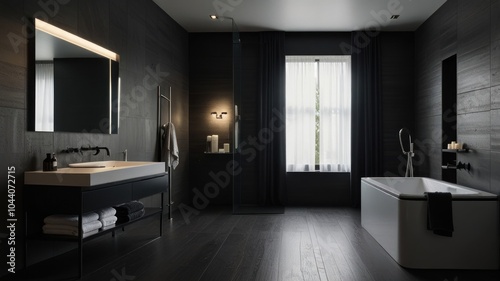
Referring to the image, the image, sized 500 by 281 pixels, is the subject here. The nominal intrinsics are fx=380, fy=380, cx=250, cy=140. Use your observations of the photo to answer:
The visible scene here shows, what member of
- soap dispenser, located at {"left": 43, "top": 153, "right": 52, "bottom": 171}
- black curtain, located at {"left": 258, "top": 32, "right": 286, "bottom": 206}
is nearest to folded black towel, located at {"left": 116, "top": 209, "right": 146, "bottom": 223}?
soap dispenser, located at {"left": 43, "top": 153, "right": 52, "bottom": 171}

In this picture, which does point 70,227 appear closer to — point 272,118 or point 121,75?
point 121,75

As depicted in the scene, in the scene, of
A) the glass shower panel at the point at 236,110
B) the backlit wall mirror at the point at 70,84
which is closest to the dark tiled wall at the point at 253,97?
the glass shower panel at the point at 236,110

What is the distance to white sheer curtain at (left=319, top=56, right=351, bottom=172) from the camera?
Answer: 5.95 metres

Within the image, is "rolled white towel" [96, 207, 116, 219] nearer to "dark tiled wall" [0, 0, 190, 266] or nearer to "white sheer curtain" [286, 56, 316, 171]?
"dark tiled wall" [0, 0, 190, 266]

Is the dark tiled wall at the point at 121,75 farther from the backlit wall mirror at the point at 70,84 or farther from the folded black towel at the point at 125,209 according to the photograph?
the folded black towel at the point at 125,209

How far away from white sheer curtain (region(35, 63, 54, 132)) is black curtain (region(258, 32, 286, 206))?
340 centimetres

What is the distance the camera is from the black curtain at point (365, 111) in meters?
5.84

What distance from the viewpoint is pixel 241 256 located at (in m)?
3.33

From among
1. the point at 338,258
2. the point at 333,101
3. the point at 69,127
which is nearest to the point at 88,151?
the point at 69,127

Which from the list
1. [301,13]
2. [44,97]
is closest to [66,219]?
[44,97]

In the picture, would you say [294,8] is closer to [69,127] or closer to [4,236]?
[69,127]

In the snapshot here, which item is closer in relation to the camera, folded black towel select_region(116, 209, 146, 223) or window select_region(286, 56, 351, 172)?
folded black towel select_region(116, 209, 146, 223)

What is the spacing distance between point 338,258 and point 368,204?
121 centimetres

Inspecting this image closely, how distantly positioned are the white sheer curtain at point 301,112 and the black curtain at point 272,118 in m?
0.13
